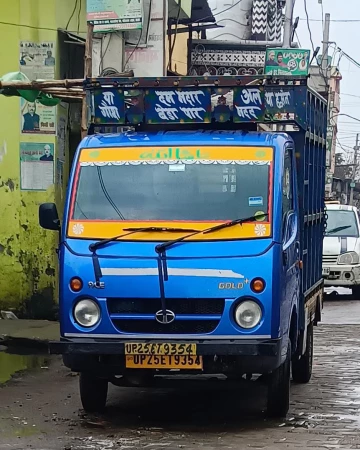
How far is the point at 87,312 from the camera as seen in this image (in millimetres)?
7039

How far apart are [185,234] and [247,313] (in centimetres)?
75

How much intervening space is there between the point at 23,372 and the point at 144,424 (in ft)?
10.0

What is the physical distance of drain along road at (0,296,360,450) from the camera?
22.6 feet

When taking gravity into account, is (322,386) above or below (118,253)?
below

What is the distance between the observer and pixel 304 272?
30.3 ft

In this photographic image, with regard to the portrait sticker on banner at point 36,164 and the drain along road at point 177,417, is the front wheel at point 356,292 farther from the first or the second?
the drain along road at point 177,417

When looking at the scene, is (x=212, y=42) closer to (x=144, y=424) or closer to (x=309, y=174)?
(x=309, y=174)

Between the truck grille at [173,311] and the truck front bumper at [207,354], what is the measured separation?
0.34ft

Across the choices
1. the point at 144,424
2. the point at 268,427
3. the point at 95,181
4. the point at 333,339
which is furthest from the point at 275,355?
the point at 333,339

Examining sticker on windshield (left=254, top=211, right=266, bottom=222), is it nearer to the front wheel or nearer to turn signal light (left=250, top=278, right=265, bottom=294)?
turn signal light (left=250, top=278, right=265, bottom=294)

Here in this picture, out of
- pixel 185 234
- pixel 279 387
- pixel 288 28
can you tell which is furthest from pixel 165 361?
pixel 288 28

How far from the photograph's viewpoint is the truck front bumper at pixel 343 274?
19.3 m

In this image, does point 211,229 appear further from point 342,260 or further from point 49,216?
point 342,260

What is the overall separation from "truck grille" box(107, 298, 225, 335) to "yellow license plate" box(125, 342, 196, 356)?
125 millimetres
